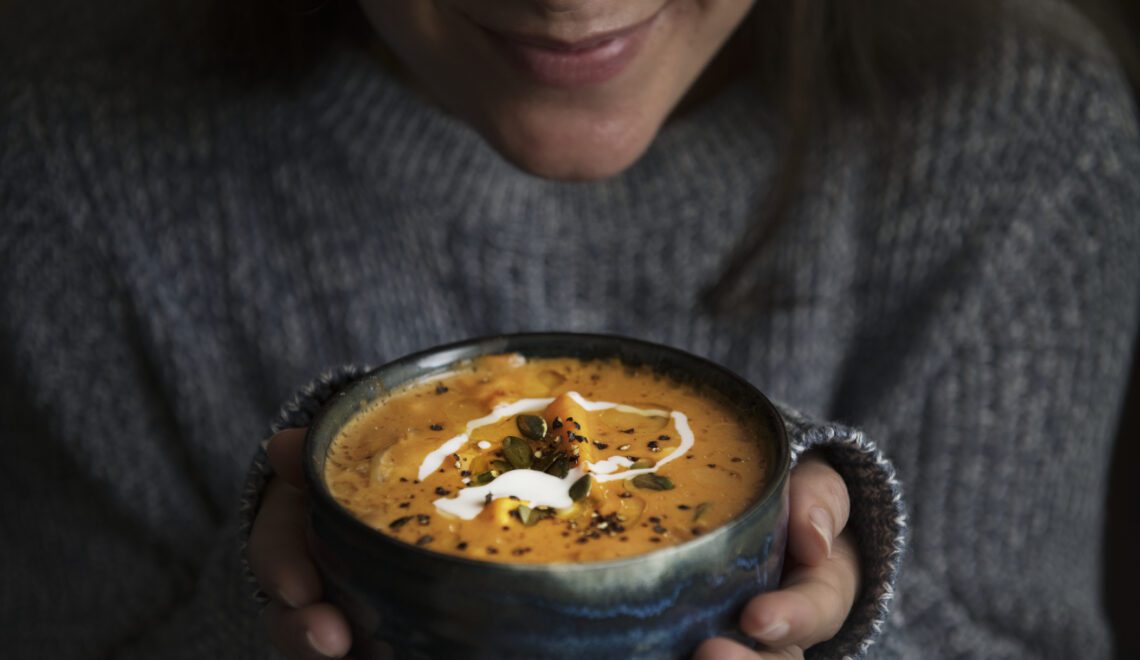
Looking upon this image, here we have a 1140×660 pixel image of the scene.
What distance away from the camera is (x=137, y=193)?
1.11 metres

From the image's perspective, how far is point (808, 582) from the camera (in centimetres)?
60

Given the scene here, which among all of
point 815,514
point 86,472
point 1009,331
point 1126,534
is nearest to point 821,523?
point 815,514

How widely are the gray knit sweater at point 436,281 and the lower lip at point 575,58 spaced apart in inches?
9.7

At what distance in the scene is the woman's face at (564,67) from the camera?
87 centimetres

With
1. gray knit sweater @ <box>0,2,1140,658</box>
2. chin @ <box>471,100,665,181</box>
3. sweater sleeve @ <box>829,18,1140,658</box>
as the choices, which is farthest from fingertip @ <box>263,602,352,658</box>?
sweater sleeve @ <box>829,18,1140,658</box>

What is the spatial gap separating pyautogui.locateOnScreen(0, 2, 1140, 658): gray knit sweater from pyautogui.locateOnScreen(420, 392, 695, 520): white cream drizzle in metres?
0.56

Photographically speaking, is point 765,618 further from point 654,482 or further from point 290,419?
point 290,419

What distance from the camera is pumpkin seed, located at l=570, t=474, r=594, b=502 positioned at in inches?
20.7

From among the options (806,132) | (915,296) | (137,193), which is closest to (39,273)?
(137,193)

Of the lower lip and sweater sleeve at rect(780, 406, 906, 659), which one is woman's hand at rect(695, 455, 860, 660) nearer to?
sweater sleeve at rect(780, 406, 906, 659)

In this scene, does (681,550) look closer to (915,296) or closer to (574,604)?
(574,604)

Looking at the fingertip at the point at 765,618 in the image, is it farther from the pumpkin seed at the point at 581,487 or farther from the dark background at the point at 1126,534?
the dark background at the point at 1126,534

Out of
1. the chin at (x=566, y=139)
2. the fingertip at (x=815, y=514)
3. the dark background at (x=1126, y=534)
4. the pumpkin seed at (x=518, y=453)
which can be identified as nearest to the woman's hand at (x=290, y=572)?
the pumpkin seed at (x=518, y=453)

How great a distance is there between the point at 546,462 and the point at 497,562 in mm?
109
